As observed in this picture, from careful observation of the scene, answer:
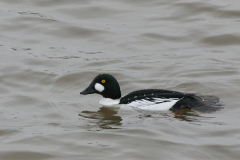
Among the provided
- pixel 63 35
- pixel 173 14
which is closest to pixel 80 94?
pixel 63 35

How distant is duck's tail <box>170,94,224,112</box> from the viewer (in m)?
8.96

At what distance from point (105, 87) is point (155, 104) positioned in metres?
1.09

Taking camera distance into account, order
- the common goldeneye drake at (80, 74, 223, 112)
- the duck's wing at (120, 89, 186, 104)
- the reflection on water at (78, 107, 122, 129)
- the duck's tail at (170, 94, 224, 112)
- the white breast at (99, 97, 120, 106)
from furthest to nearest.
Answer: the white breast at (99, 97, 120, 106) < the duck's wing at (120, 89, 186, 104) < the common goldeneye drake at (80, 74, 223, 112) < the duck's tail at (170, 94, 224, 112) < the reflection on water at (78, 107, 122, 129)

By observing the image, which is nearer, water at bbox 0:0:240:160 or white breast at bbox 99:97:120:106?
water at bbox 0:0:240:160

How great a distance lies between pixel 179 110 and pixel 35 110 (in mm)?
2683

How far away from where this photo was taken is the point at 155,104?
925 cm

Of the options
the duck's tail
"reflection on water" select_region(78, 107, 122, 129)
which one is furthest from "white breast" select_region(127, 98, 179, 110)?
"reflection on water" select_region(78, 107, 122, 129)

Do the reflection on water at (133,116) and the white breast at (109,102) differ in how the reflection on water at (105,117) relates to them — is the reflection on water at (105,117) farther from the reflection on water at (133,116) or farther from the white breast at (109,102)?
the white breast at (109,102)

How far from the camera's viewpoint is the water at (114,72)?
7.39 metres

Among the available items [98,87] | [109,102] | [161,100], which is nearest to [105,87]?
[98,87]

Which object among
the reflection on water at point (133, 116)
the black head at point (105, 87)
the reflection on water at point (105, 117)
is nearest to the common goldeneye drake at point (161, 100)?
the black head at point (105, 87)

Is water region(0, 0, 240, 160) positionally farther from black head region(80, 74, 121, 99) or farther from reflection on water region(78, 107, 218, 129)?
black head region(80, 74, 121, 99)

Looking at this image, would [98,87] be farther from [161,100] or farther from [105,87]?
[161,100]

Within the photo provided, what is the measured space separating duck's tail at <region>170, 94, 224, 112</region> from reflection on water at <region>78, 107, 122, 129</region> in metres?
→ 1.12
